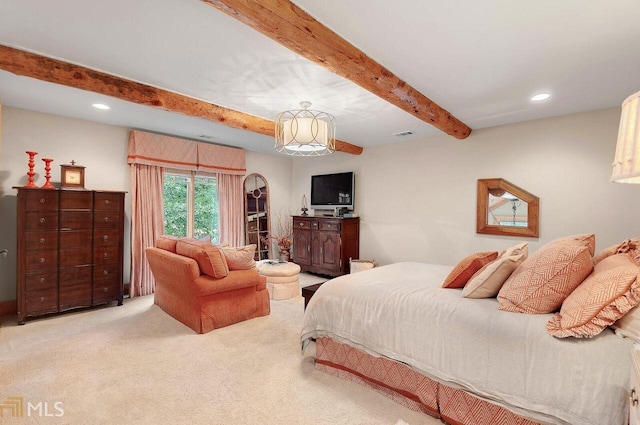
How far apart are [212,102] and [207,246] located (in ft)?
5.07

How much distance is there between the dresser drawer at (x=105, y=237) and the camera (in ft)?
11.8

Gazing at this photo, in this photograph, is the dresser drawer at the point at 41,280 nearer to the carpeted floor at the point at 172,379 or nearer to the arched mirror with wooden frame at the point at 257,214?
the carpeted floor at the point at 172,379

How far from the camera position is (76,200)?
136 inches

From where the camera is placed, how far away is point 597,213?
3363 mm

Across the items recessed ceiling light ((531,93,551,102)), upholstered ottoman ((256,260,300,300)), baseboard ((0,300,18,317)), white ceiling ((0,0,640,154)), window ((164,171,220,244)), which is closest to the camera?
white ceiling ((0,0,640,154))

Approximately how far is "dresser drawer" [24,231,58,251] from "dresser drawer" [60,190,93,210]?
0.32 metres

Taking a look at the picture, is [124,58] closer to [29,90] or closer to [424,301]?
[29,90]

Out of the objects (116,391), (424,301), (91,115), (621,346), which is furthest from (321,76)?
(91,115)

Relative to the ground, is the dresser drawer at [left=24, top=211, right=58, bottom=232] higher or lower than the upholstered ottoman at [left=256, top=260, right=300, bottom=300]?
higher

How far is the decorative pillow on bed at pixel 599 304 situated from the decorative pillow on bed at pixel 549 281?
12cm

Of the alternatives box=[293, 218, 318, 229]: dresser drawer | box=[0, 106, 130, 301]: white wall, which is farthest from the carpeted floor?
box=[293, 218, 318, 229]: dresser drawer

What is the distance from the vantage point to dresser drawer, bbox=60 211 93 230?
11.1 feet

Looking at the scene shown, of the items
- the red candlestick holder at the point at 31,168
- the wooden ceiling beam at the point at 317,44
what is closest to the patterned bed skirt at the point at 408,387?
the wooden ceiling beam at the point at 317,44

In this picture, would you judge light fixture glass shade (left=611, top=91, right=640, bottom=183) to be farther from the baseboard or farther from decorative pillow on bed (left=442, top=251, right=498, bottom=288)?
the baseboard
